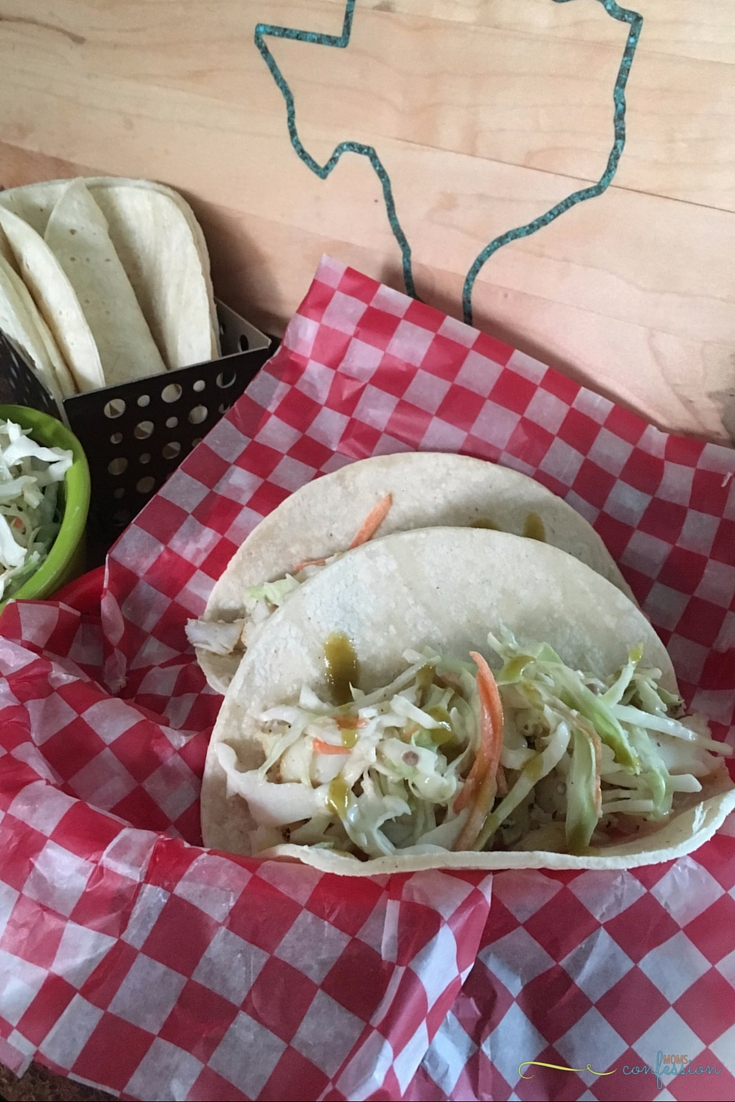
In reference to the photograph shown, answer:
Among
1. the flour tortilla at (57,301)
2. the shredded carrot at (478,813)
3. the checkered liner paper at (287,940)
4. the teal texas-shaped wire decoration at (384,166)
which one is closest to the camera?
the checkered liner paper at (287,940)

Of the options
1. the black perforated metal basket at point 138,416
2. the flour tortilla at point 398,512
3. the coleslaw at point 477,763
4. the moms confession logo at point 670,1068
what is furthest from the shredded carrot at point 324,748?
the black perforated metal basket at point 138,416

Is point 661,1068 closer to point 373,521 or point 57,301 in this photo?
point 373,521

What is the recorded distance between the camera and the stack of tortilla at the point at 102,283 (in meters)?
1.38

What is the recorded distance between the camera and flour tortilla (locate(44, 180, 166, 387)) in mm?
1480

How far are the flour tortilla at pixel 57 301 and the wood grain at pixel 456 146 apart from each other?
0.41 metres

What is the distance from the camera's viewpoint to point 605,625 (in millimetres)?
1129

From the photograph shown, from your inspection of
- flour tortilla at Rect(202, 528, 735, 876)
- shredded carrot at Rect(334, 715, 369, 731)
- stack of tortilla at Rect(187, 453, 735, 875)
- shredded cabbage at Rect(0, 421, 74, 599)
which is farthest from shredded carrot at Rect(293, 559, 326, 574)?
shredded cabbage at Rect(0, 421, 74, 599)

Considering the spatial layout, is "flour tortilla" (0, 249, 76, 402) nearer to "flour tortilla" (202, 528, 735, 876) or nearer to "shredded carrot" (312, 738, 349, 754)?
"flour tortilla" (202, 528, 735, 876)

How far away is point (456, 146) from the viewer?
1.29 m

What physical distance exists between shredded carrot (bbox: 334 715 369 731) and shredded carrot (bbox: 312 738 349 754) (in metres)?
0.03

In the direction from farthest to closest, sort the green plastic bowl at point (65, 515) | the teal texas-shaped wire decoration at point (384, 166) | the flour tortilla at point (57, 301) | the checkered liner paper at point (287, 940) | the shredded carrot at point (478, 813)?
the flour tortilla at point (57, 301)
the green plastic bowl at point (65, 515)
the teal texas-shaped wire decoration at point (384, 166)
the shredded carrot at point (478, 813)
the checkered liner paper at point (287, 940)

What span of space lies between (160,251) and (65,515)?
640mm

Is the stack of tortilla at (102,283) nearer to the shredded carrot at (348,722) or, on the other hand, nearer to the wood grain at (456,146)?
the wood grain at (456,146)

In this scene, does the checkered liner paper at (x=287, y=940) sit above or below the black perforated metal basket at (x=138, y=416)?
below
